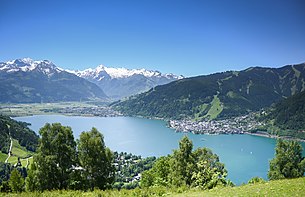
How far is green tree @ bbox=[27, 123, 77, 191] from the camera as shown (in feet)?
57.1

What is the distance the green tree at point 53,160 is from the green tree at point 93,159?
75 centimetres

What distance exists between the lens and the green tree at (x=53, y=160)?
1741 centimetres

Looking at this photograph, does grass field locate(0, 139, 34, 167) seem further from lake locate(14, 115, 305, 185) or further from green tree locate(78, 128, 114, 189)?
green tree locate(78, 128, 114, 189)

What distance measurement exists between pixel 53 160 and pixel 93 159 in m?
2.63

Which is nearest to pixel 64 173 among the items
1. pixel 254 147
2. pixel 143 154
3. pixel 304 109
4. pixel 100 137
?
pixel 100 137

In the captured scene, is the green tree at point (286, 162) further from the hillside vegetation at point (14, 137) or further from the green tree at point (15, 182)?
the hillside vegetation at point (14, 137)

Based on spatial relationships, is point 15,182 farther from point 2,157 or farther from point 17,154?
point 17,154

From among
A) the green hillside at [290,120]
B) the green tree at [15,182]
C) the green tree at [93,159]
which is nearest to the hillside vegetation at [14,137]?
the green tree at [15,182]

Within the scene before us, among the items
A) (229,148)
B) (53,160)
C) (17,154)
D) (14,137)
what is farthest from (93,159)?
(229,148)

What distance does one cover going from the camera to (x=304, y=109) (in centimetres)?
18200

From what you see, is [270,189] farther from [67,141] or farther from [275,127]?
[275,127]

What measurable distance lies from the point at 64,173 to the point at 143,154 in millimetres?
92465

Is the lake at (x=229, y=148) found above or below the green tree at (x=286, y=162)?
below

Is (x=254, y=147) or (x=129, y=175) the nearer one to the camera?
(x=129, y=175)
